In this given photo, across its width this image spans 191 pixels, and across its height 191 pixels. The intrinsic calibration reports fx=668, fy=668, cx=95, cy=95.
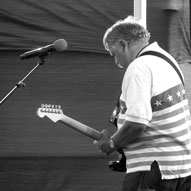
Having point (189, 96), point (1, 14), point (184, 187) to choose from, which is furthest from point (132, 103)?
point (1, 14)

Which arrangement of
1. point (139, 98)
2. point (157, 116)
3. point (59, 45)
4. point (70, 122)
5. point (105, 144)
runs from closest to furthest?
1. point (139, 98)
2. point (157, 116)
3. point (105, 144)
4. point (70, 122)
5. point (59, 45)

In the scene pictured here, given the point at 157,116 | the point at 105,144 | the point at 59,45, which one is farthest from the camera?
the point at 59,45

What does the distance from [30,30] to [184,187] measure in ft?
7.40

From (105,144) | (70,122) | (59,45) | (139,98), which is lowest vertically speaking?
(105,144)

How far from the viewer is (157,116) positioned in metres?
3.79

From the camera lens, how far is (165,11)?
5500 millimetres

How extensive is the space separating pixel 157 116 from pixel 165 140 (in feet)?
0.47

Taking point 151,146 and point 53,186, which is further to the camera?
point 53,186

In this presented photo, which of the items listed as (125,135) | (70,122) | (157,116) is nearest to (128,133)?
(125,135)

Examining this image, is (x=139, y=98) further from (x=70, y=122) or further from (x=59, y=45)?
(x=59, y=45)

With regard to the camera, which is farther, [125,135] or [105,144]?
[105,144]

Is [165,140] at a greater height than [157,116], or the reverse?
[157,116]

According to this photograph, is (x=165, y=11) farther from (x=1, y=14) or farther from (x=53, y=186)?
(x=53, y=186)

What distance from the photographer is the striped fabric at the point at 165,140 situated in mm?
3785
